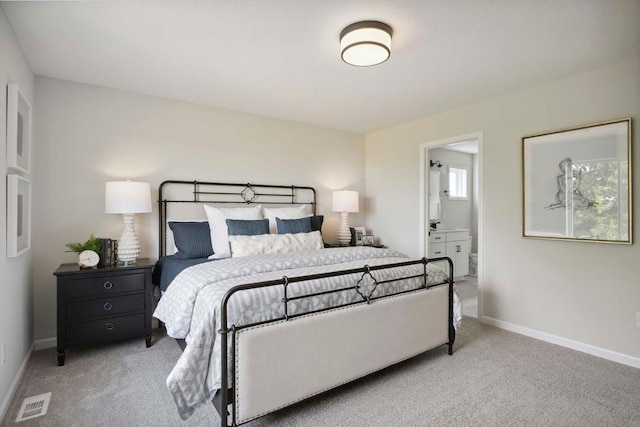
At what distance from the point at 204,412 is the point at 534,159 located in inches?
137

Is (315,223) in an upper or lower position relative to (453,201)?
lower

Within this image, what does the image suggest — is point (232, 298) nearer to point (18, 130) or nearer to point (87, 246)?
point (87, 246)

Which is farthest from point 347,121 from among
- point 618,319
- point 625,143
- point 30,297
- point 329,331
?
point 30,297

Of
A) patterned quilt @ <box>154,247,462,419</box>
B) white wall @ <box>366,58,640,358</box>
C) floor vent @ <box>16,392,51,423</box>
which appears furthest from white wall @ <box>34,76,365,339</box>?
white wall @ <box>366,58,640,358</box>

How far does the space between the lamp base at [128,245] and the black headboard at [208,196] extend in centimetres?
41

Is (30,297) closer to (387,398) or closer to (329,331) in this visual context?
(329,331)

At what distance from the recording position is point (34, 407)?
2029 mm

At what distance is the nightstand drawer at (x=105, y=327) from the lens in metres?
2.65

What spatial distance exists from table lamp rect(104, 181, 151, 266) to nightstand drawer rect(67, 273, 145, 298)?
0.17 metres

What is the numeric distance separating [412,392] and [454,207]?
15.0 ft

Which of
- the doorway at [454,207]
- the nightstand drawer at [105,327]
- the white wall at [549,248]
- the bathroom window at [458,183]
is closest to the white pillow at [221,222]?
the nightstand drawer at [105,327]

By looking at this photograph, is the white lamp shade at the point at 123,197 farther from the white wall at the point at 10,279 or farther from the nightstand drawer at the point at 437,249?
the nightstand drawer at the point at 437,249

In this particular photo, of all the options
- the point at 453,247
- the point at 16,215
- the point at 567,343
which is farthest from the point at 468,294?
the point at 16,215

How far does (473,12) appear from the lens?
77.6 inches
